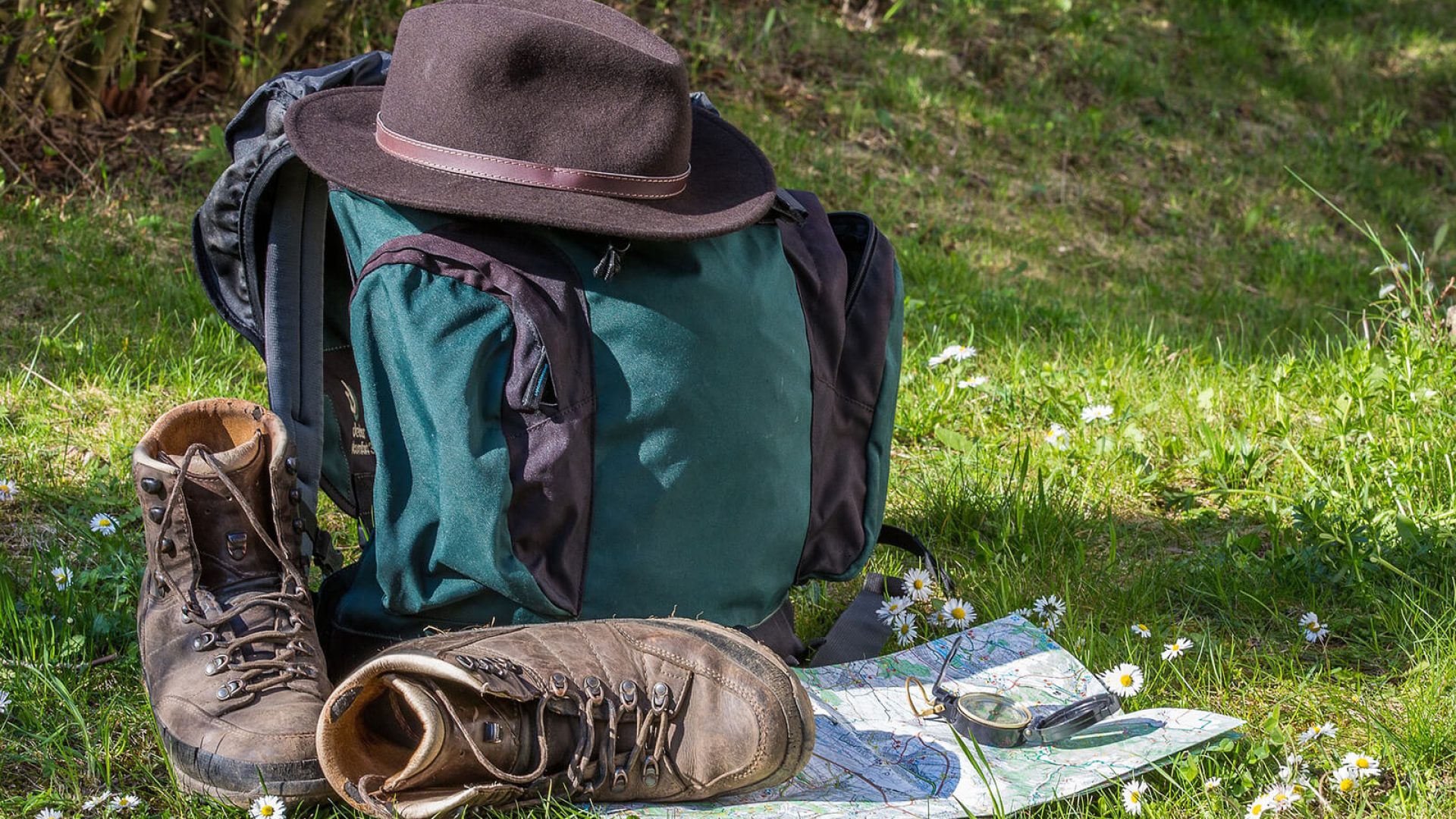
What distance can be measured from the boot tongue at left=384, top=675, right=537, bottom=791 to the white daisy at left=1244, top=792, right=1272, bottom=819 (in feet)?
3.40

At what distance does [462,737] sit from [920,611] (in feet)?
3.58

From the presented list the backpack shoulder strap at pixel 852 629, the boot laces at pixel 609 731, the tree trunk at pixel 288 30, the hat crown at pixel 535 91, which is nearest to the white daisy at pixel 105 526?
the hat crown at pixel 535 91

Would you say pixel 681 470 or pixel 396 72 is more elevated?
pixel 396 72

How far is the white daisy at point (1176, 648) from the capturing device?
2.27 m

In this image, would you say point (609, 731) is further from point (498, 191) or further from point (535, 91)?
point (535, 91)

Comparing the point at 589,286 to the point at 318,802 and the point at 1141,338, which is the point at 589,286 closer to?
the point at 318,802

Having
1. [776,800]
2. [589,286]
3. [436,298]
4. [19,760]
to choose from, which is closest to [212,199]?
[436,298]

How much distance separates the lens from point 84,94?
14.8 ft

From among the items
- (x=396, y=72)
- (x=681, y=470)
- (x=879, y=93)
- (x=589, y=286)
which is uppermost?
(x=396, y=72)

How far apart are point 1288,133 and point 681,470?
575 centimetres

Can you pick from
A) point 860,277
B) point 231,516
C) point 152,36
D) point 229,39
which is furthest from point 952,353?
point 152,36

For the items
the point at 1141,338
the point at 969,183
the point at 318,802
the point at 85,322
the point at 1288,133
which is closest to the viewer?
the point at 318,802

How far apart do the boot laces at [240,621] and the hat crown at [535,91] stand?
66cm

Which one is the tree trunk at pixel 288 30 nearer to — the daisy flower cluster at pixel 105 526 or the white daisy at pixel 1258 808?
the daisy flower cluster at pixel 105 526
